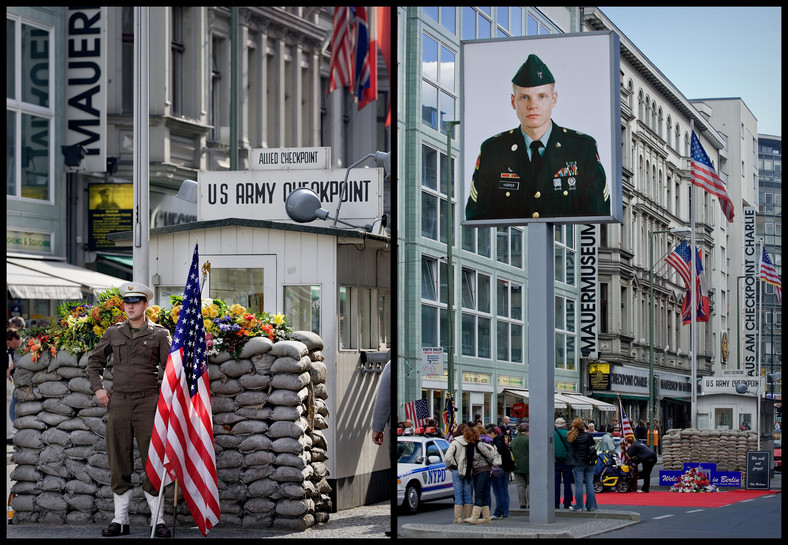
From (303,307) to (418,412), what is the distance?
21.8ft

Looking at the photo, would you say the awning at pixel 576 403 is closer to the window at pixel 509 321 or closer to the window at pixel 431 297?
the window at pixel 509 321

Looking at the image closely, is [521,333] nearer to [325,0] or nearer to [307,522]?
[307,522]

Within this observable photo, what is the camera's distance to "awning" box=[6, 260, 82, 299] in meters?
23.9

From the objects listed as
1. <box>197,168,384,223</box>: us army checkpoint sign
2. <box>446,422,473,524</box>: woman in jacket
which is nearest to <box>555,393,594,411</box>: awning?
<box>446,422,473,524</box>: woman in jacket

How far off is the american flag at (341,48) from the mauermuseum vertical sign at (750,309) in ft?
78.9

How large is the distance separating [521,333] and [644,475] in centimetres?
1070

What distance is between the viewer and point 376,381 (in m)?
15.7

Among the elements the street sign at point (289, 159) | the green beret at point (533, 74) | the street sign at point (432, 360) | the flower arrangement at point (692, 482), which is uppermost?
the green beret at point (533, 74)

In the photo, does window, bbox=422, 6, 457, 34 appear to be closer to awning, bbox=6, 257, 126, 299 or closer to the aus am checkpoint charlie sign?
the aus am checkpoint charlie sign

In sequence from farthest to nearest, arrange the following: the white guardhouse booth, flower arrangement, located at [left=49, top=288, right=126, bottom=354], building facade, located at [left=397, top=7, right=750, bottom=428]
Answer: building facade, located at [left=397, top=7, right=750, bottom=428]
the white guardhouse booth
flower arrangement, located at [left=49, top=288, right=126, bottom=354]

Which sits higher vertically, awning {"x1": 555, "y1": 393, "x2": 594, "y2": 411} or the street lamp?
the street lamp

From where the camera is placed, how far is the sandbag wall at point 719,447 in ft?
111

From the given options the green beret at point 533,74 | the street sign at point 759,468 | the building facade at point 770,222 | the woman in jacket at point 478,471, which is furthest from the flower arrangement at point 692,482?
the green beret at point 533,74

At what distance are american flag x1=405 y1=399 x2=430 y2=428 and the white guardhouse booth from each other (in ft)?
15.6
